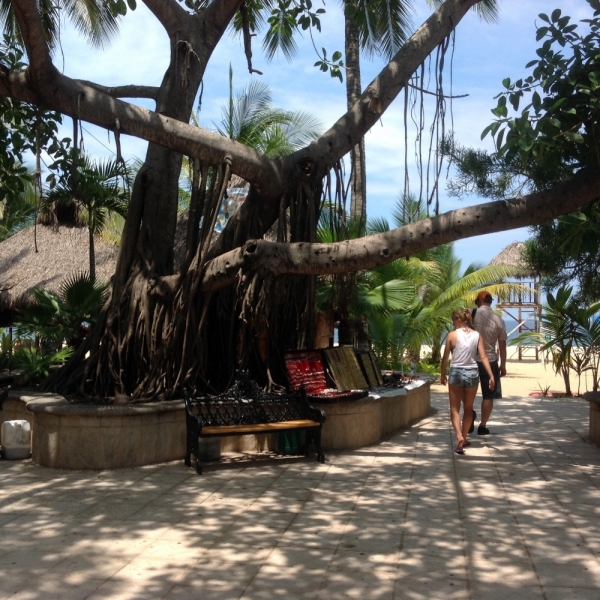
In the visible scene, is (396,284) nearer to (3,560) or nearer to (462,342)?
(462,342)

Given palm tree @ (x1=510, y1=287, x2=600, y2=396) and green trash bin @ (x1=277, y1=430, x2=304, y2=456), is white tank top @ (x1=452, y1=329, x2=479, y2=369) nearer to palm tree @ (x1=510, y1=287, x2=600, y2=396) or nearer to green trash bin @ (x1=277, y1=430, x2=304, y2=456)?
green trash bin @ (x1=277, y1=430, x2=304, y2=456)

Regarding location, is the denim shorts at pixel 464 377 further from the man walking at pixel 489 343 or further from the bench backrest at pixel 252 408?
the bench backrest at pixel 252 408

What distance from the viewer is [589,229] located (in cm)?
677

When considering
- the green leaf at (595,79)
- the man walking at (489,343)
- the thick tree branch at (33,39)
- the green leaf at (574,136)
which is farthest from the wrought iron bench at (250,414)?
the green leaf at (595,79)

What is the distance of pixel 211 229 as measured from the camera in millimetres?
7961

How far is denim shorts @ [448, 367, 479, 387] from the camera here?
309 inches

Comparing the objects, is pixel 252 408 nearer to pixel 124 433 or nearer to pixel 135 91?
pixel 124 433

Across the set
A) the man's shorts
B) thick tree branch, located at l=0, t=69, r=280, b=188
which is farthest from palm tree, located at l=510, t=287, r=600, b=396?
thick tree branch, located at l=0, t=69, r=280, b=188

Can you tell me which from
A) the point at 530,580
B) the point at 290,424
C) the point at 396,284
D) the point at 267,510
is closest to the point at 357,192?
the point at 396,284

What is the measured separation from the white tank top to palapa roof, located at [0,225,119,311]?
11.1 meters

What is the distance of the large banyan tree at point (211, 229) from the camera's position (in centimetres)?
695

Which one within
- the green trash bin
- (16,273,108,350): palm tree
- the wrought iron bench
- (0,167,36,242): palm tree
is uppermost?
(0,167,36,242): palm tree

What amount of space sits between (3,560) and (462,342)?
5.16m

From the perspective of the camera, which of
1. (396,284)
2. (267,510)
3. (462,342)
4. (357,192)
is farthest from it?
(357,192)
